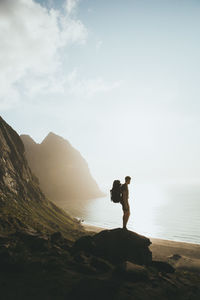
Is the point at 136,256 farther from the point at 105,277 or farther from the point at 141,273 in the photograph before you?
the point at 105,277

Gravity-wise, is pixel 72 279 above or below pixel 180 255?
above

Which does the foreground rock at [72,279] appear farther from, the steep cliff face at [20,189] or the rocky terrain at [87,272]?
the steep cliff face at [20,189]

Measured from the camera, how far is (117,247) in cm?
1380

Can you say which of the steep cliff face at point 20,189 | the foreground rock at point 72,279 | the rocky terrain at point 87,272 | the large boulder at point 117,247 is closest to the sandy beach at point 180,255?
the steep cliff face at point 20,189

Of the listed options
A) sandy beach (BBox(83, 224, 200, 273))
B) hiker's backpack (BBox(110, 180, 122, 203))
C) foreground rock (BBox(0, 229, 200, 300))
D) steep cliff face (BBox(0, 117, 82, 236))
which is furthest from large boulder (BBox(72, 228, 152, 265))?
steep cliff face (BBox(0, 117, 82, 236))

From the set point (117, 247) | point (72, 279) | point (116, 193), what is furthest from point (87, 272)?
point (116, 193)

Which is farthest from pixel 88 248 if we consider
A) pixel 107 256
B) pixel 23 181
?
pixel 23 181

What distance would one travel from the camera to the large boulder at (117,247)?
44.0 feet

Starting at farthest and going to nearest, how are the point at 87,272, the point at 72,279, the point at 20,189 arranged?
the point at 20,189
the point at 87,272
the point at 72,279

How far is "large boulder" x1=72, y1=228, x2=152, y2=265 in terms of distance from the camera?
13.4 m

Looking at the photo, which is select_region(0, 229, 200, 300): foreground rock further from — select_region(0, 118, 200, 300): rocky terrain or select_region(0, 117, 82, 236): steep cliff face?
select_region(0, 117, 82, 236): steep cliff face

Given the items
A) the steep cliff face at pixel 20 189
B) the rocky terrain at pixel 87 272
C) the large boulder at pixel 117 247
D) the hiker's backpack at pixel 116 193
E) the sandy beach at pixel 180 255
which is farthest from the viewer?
the steep cliff face at pixel 20 189

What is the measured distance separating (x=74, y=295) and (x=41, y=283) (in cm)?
166

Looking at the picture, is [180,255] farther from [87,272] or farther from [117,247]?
[87,272]
